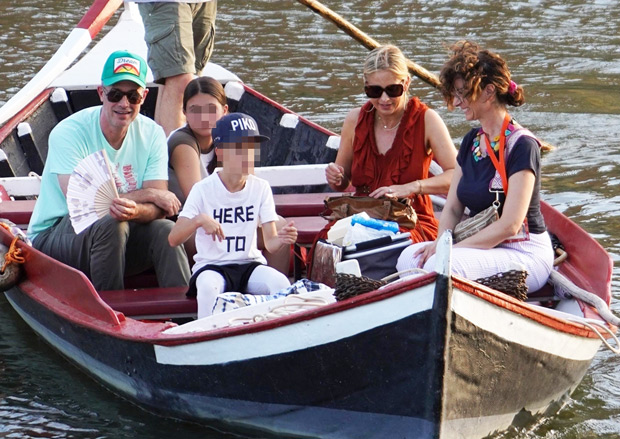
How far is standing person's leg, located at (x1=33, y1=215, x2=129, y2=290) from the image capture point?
5.00 metres

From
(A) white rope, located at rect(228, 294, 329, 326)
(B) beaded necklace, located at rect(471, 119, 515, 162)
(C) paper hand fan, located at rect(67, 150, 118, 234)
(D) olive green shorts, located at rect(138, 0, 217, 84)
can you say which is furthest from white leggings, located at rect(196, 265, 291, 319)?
(D) olive green shorts, located at rect(138, 0, 217, 84)

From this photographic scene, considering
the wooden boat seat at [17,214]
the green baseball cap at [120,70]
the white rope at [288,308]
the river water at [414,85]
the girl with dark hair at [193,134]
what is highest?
the green baseball cap at [120,70]

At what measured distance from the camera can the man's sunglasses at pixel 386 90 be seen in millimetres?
5109

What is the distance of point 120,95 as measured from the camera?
16.8 ft

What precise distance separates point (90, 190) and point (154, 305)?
0.58 metres

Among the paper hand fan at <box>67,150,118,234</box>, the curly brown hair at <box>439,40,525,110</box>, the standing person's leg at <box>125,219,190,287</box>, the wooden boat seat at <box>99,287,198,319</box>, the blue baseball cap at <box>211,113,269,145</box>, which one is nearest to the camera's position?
the curly brown hair at <box>439,40,525,110</box>

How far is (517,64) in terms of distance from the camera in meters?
12.4

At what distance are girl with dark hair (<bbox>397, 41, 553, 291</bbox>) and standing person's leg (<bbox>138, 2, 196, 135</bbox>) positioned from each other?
8.10ft

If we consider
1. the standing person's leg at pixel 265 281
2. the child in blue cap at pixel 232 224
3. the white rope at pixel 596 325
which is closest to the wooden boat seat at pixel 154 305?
the child in blue cap at pixel 232 224

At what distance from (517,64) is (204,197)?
821 centimetres

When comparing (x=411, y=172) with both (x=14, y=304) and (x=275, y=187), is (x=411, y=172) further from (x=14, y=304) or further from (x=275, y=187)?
(x=14, y=304)

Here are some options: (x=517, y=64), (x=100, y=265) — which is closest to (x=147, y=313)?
(x=100, y=265)

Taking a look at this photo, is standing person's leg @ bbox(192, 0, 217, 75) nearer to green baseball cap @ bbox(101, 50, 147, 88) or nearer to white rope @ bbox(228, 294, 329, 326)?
green baseball cap @ bbox(101, 50, 147, 88)

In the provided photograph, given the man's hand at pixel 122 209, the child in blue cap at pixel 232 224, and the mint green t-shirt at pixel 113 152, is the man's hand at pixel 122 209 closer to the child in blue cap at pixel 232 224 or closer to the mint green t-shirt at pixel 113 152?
the mint green t-shirt at pixel 113 152
